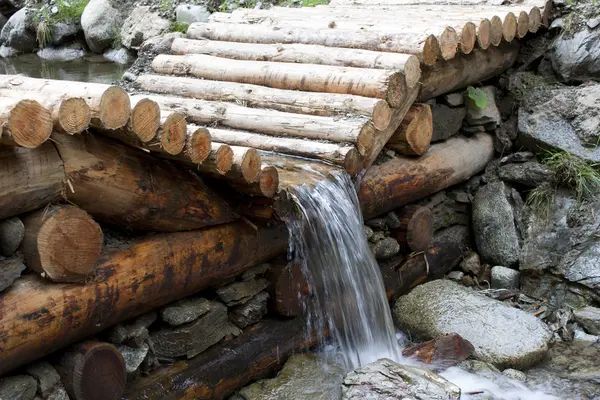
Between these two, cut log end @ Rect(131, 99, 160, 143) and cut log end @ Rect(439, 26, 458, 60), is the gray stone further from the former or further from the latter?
cut log end @ Rect(131, 99, 160, 143)

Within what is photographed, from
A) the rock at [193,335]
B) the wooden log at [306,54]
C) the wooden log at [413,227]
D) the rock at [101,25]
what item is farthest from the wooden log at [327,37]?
the rock at [101,25]

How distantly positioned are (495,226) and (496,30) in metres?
1.73

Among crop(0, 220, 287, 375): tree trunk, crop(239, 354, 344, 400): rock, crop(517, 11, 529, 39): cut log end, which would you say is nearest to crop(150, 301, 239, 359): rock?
crop(0, 220, 287, 375): tree trunk

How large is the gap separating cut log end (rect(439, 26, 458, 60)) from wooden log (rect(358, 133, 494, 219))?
2.98 ft

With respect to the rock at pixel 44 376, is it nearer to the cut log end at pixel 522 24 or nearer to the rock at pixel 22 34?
the cut log end at pixel 522 24

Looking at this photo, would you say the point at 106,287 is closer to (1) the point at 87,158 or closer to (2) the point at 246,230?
(1) the point at 87,158

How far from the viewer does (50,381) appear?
12.3 ft

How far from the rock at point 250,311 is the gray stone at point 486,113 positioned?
10.0ft

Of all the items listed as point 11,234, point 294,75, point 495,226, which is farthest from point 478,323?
point 11,234

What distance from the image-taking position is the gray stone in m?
7.08

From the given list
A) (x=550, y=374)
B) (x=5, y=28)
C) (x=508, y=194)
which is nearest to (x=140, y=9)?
(x=5, y=28)

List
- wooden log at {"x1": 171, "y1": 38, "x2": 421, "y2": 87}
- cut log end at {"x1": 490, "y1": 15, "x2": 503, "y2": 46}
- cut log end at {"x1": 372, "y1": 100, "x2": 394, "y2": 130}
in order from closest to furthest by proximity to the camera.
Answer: cut log end at {"x1": 372, "y1": 100, "x2": 394, "y2": 130} < wooden log at {"x1": 171, "y1": 38, "x2": 421, "y2": 87} < cut log end at {"x1": 490, "y1": 15, "x2": 503, "y2": 46}

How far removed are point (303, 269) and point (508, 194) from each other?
A: 8.80ft

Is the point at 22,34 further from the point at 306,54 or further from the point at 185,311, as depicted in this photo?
the point at 185,311
